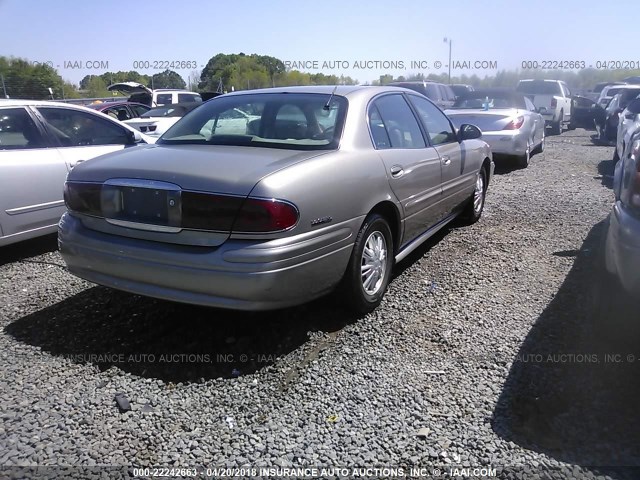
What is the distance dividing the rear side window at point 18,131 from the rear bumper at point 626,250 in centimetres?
471

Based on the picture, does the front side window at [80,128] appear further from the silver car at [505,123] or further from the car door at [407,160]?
the silver car at [505,123]

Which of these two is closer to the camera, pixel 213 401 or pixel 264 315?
pixel 213 401

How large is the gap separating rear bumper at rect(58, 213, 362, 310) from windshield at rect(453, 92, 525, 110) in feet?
28.1

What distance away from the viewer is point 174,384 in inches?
115

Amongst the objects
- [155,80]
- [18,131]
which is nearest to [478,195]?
[18,131]

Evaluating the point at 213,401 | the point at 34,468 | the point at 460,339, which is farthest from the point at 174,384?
the point at 460,339

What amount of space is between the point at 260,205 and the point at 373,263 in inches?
44.4

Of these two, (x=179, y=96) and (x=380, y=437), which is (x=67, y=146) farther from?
(x=179, y=96)

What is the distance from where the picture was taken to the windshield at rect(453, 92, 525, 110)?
10.9 metres

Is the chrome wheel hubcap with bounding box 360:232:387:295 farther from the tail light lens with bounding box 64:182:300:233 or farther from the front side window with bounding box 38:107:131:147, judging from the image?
the front side window with bounding box 38:107:131:147

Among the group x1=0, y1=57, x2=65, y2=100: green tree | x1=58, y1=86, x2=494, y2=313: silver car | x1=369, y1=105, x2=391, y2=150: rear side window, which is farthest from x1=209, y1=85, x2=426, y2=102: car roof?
x1=0, y1=57, x2=65, y2=100: green tree

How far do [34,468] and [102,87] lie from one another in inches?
1412

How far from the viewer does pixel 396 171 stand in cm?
385

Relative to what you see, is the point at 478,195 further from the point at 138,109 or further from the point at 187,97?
the point at 187,97
